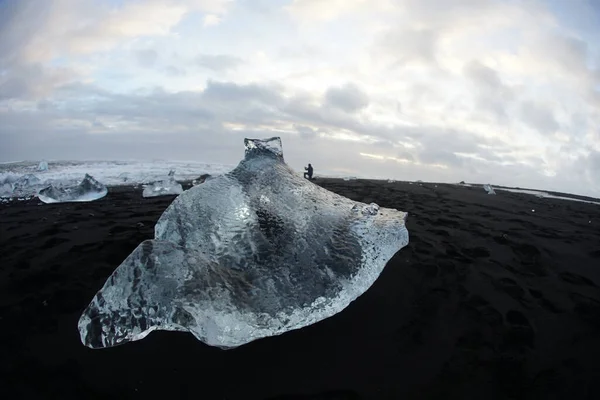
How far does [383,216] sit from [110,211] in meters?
6.89

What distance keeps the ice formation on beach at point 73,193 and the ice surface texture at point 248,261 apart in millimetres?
7498

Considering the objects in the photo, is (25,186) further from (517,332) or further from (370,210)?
(517,332)

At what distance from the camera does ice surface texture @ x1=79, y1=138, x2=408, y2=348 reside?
240 cm

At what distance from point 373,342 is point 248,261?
159 centimetres

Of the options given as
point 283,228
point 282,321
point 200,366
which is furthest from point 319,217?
point 200,366

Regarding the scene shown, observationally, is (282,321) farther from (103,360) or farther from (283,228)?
(103,360)

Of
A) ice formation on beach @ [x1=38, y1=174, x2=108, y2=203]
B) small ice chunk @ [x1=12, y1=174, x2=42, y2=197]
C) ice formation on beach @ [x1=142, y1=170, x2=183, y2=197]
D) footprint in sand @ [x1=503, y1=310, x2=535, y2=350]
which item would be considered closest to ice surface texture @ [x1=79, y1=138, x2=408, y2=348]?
footprint in sand @ [x1=503, y1=310, x2=535, y2=350]

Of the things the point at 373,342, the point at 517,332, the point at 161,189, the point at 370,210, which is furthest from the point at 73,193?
the point at 517,332

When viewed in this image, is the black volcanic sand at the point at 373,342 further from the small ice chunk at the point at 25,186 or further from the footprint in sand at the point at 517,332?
the small ice chunk at the point at 25,186

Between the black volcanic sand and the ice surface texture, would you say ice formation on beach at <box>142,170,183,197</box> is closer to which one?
the black volcanic sand

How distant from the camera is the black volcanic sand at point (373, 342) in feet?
7.84

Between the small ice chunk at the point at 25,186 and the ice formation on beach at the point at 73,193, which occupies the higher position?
the ice formation on beach at the point at 73,193

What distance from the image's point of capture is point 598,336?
311 centimetres

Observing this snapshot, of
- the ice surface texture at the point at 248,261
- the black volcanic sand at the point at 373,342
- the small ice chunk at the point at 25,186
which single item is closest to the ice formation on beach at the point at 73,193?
the small ice chunk at the point at 25,186
